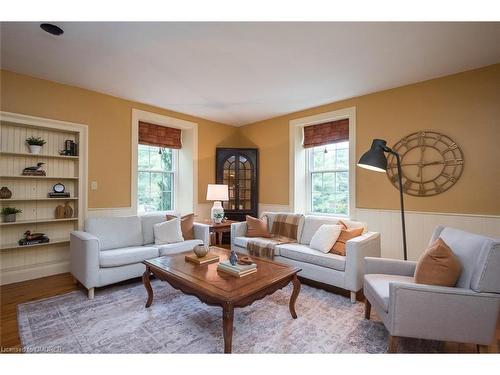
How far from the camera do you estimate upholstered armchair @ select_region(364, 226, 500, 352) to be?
1521 millimetres

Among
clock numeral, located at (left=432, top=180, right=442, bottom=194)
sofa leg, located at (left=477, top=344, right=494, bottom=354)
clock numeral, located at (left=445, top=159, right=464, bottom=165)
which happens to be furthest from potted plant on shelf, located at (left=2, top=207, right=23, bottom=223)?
clock numeral, located at (left=445, top=159, right=464, bottom=165)

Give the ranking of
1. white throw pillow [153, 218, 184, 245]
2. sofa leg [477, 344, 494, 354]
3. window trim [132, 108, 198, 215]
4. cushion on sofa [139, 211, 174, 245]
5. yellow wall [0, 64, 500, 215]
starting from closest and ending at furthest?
sofa leg [477, 344, 494, 354] < yellow wall [0, 64, 500, 215] < white throw pillow [153, 218, 184, 245] < cushion on sofa [139, 211, 174, 245] < window trim [132, 108, 198, 215]

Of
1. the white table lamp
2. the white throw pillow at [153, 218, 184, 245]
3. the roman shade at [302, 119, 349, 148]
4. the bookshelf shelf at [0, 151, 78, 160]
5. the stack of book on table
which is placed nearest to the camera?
the stack of book on table

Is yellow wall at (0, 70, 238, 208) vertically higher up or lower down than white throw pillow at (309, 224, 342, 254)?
higher up

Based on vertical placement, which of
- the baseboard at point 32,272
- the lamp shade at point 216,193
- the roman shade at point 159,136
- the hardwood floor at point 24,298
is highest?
the roman shade at point 159,136

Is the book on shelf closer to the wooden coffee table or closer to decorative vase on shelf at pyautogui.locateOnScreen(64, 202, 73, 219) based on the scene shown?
the wooden coffee table

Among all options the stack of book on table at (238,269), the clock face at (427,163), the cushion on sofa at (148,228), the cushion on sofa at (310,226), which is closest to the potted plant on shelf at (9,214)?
the cushion on sofa at (148,228)

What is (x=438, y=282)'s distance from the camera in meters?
1.66

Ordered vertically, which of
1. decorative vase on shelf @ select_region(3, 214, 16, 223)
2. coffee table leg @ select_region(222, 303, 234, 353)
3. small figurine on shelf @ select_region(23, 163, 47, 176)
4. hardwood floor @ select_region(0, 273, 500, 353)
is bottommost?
hardwood floor @ select_region(0, 273, 500, 353)

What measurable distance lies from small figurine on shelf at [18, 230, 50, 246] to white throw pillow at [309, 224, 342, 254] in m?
3.36

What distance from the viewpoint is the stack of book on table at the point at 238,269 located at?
2.03 meters

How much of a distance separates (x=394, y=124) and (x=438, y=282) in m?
2.36

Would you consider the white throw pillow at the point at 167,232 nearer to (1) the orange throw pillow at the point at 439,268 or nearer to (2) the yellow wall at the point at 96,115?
(2) the yellow wall at the point at 96,115

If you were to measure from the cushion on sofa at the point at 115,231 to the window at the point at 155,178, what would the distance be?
1.01 m
